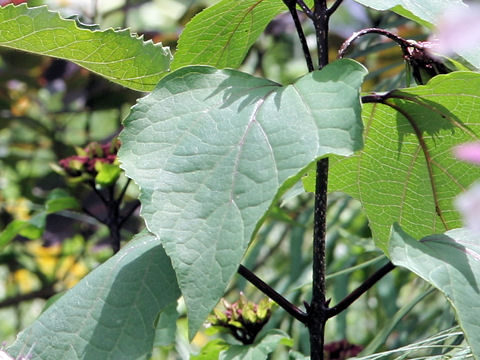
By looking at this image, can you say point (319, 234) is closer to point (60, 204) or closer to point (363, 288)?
point (363, 288)

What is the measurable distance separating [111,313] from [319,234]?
0.15m

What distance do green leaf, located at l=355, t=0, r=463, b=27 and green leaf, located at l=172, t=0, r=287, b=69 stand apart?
5.4 inches

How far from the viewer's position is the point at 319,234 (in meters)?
0.52

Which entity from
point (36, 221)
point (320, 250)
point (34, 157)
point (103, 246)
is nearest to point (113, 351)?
point (320, 250)

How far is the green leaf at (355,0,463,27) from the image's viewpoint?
1.48ft

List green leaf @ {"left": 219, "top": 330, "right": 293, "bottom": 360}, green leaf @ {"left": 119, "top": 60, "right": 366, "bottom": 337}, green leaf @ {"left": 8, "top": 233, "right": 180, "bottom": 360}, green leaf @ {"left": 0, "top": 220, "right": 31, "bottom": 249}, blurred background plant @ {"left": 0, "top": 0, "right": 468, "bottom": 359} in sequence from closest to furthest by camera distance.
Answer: green leaf @ {"left": 119, "top": 60, "right": 366, "bottom": 337} → green leaf @ {"left": 8, "top": 233, "right": 180, "bottom": 360} → green leaf @ {"left": 219, "top": 330, "right": 293, "bottom": 360} → green leaf @ {"left": 0, "top": 220, "right": 31, "bottom": 249} → blurred background plant @ {"left": 0, "top": 0, "right": 468, "bottom": 359}

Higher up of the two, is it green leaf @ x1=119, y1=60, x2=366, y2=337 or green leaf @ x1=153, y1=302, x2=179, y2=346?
green leaf @ x1=119, y1=60, x2=366, y2=337

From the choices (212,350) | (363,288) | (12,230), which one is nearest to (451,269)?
(363,288)

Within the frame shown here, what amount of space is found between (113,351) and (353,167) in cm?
22

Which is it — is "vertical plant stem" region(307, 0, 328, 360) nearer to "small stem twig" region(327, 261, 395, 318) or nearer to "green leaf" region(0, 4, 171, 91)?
"small stem twig" region(327, 261, 395, 318)

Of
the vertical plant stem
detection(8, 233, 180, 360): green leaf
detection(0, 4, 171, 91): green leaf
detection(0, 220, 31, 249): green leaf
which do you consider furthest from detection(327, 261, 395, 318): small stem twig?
detection(0, 220, 31, 249): green leaf

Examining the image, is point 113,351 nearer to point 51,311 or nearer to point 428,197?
point 51,311

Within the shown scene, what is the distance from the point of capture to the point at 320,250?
1.71 ft

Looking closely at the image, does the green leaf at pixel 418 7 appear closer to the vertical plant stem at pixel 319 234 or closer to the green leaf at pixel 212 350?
the vertical plant stem at pixel 319 234
